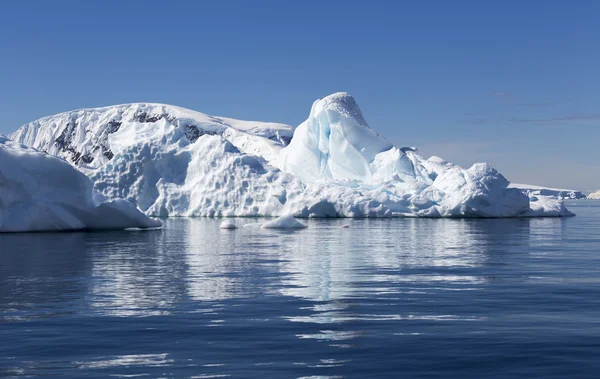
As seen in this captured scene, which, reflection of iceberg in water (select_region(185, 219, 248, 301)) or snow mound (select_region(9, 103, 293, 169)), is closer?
reflection of iceberg in water (select_region(185, 219, 248, 301))

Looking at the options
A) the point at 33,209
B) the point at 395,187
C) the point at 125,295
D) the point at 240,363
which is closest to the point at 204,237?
the point at 33,209

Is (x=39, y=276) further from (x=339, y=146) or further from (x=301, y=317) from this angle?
(x=339, y=146)

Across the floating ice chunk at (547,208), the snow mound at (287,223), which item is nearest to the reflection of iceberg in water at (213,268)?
the snow mound at (287,223)

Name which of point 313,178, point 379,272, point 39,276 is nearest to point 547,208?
point 313,178

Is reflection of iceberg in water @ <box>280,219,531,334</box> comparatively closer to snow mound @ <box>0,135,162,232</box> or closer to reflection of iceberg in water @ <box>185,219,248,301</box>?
reflection of iceberg in water @ <box>185,219,248,301</box>

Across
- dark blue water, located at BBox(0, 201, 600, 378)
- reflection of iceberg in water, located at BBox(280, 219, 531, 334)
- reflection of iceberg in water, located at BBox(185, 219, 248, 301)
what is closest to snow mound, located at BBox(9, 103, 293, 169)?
reflection of iceberg in water, located at BBox(185, 219, 248, 301)

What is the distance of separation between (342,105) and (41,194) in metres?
32.6

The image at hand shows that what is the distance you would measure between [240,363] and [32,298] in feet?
18.0

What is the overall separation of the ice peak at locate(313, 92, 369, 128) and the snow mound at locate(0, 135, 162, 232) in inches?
1136

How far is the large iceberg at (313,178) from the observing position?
49344 millimetres

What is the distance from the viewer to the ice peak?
57.2 meters

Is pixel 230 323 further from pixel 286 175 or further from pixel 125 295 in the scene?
pixel 286 175

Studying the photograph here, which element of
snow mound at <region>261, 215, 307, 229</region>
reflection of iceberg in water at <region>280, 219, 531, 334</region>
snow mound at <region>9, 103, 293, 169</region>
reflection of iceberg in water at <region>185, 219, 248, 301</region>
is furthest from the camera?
snow mound at <region>9, 103, 293, 169</region>

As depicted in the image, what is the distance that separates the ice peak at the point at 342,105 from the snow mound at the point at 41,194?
94.7ft
